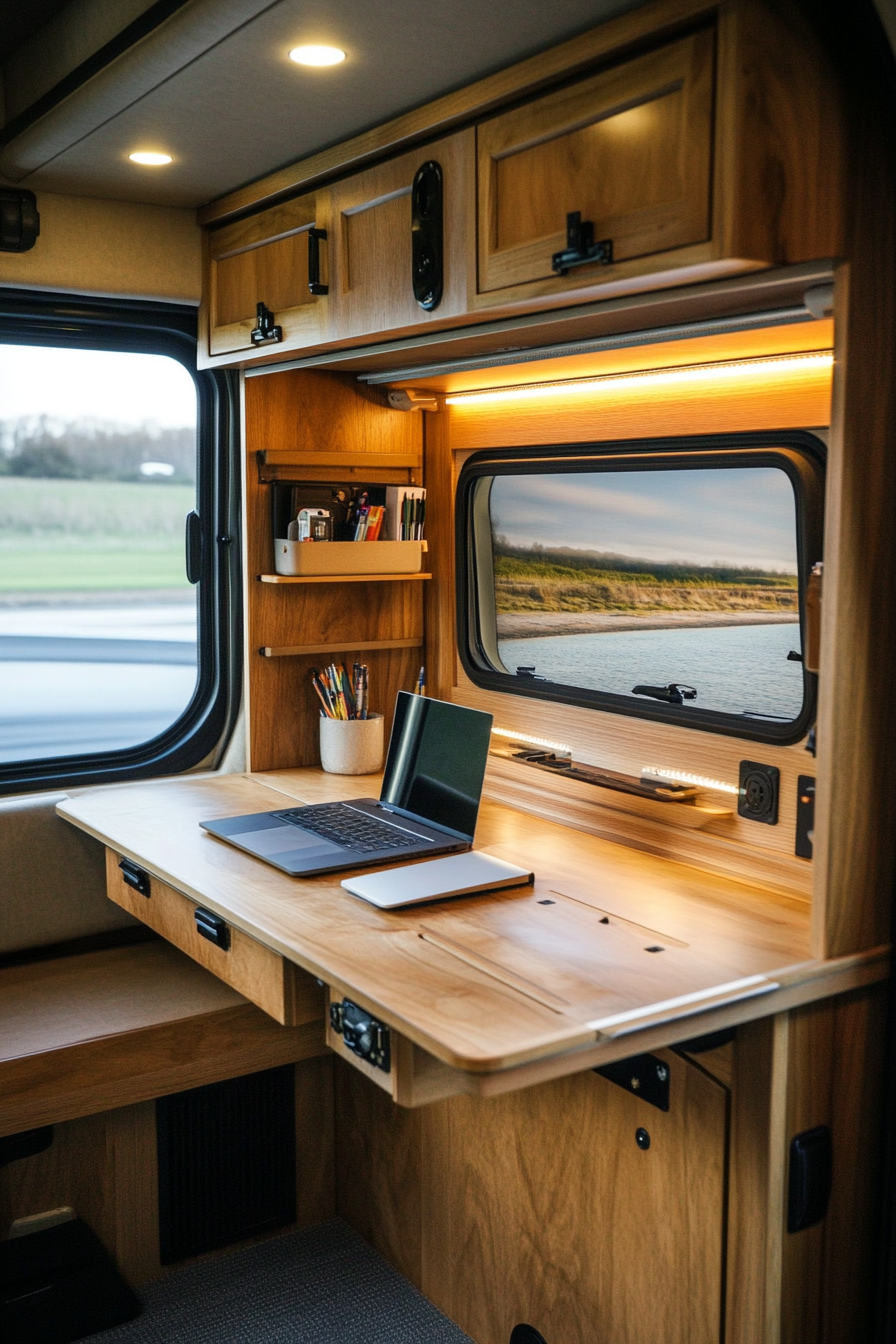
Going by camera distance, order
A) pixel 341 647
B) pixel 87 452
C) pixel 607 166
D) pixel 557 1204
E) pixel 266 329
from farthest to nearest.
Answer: pixel 87 452 → pixel 341 647 → pixel 266 329 → pixel 557 1204 → pixel 607 166

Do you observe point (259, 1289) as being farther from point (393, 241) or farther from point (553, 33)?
point (553, 33)

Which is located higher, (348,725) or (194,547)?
(194,547)

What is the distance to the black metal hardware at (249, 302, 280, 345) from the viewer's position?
2457 millimetres

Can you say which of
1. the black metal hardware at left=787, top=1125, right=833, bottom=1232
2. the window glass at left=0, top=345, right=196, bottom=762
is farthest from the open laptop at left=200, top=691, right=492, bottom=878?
the window glass at left=0, top=345, right=196, bottom=762

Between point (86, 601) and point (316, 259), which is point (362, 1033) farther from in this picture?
point (86, 601)

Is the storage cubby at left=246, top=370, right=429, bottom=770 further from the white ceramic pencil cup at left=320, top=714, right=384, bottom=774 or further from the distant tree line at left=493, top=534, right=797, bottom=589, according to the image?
the distant tree line at left=493, top=534, right=797, bottom=589

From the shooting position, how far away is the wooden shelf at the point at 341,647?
2.87 metres

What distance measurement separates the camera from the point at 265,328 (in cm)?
248

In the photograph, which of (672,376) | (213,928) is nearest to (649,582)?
(672,376)

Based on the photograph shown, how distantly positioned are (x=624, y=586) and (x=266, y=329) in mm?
937

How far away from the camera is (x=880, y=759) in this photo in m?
1.64

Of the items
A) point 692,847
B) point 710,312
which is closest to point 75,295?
point 710,312

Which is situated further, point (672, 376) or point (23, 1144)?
point (23, 1144)

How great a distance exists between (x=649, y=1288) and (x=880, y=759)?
98 cm
